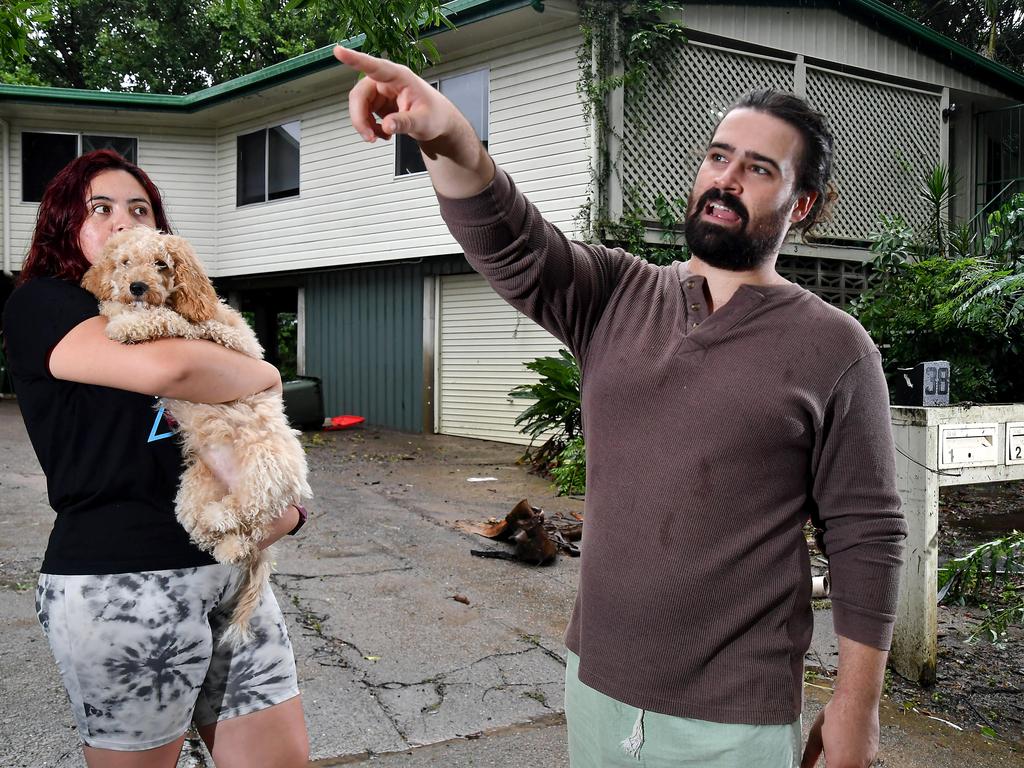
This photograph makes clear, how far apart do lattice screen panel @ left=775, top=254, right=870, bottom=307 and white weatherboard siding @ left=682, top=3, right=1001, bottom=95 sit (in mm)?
2734

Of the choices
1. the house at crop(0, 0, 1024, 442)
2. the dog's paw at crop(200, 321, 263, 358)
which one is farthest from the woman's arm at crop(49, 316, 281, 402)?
the house at crop(0, 0, 1024, 442)

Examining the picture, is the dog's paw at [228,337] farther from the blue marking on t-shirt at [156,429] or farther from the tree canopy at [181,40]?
the tree canopy at [181,40]

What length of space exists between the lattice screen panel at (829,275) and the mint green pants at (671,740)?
1067 centimetres

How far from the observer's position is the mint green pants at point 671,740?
161 cm

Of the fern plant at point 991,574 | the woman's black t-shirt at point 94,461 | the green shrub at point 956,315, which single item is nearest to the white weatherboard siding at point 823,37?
the green shrub at point 956,315

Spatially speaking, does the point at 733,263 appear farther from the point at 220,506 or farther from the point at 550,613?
the point at 550,613

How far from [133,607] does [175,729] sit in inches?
12.9

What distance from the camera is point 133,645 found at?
1.97 m

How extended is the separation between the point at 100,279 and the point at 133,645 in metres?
0.86

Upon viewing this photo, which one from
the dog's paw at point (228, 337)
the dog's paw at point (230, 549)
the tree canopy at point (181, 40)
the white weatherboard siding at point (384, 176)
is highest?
the tree canopy at point (181, 40)

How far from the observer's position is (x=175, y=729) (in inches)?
81.3

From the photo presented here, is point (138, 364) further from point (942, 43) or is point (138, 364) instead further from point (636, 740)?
point (942, 43)

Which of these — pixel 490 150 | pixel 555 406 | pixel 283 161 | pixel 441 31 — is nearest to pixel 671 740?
pixel 555 406

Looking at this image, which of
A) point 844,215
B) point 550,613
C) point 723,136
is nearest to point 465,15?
point 844,215
